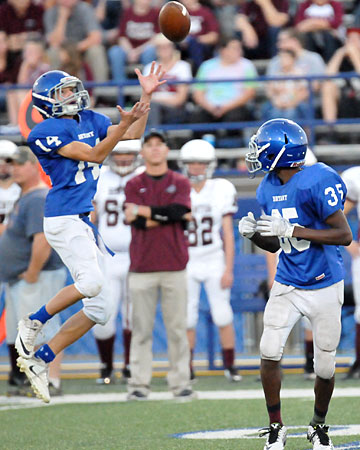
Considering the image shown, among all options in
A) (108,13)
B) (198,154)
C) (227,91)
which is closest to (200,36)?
(227,91)

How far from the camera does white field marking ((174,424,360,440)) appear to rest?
5.20 metres

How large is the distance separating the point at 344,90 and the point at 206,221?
9.03 feet

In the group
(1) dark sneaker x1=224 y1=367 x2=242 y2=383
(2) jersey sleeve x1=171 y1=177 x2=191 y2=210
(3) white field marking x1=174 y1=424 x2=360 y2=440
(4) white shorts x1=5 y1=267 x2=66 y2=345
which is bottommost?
(1) dark sneaker x1=224 y1=367 x2=242 y2=383

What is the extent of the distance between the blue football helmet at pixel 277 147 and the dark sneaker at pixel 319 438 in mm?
1256

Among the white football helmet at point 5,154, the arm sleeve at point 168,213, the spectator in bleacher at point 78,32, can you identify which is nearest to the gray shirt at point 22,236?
the white football helmet at point 5,154

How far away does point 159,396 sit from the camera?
7234 mm

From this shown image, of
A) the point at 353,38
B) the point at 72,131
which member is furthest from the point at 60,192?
the point at 353,38

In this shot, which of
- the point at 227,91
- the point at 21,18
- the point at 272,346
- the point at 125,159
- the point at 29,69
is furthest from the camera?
the point at 21,18

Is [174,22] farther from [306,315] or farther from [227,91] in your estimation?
[227,91]

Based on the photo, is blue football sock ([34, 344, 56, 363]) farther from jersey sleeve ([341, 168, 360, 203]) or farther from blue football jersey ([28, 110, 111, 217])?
jersey sleeve ([341, 168, 360, 203])

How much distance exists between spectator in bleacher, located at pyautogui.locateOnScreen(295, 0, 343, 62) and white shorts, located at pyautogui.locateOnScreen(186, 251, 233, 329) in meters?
3.62

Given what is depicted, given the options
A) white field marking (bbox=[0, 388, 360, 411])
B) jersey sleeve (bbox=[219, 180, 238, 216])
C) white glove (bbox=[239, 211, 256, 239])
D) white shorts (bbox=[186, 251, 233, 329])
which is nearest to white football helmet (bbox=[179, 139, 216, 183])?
jersey sleeve (bbox=[219, 180, 238, 216])

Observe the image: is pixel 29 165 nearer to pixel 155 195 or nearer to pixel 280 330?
pixel 155 195

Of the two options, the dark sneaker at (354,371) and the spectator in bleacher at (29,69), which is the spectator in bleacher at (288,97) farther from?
the dark sneaker at (354,371)
